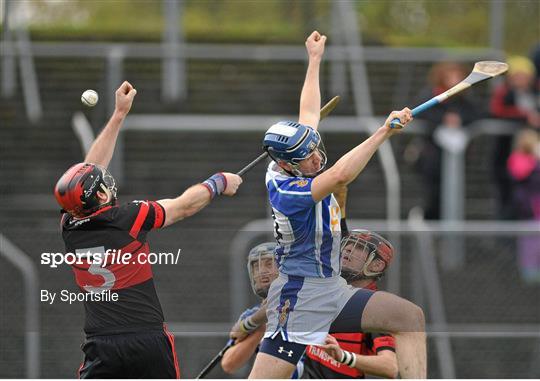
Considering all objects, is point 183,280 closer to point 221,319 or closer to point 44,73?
point 221,319

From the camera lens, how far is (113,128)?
7.77m

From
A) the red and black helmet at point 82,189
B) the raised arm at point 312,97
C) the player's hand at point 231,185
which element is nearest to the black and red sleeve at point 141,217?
the red and black helmet at point 82,189

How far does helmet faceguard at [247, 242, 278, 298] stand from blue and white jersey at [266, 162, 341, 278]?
30 cm

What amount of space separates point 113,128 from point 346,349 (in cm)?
180

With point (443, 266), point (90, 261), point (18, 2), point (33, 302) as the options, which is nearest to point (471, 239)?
point (443, 266)

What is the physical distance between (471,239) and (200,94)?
447cm

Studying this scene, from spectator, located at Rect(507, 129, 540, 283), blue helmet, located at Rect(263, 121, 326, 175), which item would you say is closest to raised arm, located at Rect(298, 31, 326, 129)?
blue helmet, located at Rect(263, 121, 326, 175)

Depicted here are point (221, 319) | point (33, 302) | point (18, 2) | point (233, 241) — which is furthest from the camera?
point (18, 2)

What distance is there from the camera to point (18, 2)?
1548 centimetres

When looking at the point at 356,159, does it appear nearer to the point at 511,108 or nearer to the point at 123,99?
the point at 123,99

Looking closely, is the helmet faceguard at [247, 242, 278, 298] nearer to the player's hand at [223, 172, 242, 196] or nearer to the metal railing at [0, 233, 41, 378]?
the player's hand at [223, 172, 242, 196]

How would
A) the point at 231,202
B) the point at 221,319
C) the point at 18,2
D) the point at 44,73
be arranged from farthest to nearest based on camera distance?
the point at 18,2 → the point at 44,73 → the point at 231,202 → the point at 221,319

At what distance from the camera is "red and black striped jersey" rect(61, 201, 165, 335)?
696 centimetres

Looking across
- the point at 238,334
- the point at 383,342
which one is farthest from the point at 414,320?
the point at 238,334
